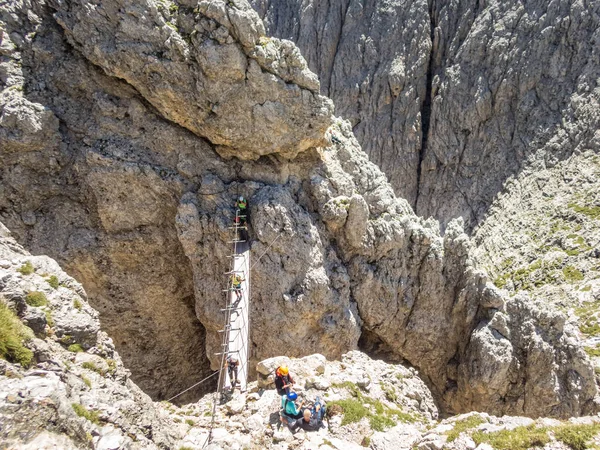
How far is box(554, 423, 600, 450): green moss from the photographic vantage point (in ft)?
35.6

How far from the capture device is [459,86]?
5553cm

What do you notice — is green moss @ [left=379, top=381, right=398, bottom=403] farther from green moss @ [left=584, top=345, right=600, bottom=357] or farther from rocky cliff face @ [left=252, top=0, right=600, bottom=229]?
rocky cliff face @ [left=252, top=0, right=600, bottom=229]

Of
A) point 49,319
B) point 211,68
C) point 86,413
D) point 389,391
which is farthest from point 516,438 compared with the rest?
point 211,68

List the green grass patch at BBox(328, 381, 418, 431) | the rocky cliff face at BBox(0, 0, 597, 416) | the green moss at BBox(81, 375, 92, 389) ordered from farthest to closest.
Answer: the rocky cliff face at BBox(0, 0, 597, 416)
the green grass patch at BBox(328, 381, 418, 431)
the green moss at BBox(81, 375, 92, 389)

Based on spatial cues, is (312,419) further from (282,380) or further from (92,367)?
(92,367)

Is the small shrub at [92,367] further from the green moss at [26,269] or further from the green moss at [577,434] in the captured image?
the green moss at [577,434]

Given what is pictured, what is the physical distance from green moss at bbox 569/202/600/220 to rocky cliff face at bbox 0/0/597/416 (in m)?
19.1

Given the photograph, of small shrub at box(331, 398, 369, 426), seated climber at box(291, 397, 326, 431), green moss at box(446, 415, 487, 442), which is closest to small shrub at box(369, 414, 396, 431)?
small shrub at box(331, 398, 369, 426)

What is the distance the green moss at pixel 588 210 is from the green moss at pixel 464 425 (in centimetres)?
3437

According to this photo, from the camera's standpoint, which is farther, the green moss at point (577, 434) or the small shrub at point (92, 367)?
the green moss at point (577, 434)

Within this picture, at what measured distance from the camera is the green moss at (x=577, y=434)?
10.9m

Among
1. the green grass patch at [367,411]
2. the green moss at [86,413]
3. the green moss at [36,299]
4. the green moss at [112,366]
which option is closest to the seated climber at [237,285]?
the green grass patch at [367,411]

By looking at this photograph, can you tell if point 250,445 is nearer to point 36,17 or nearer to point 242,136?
point 242,136

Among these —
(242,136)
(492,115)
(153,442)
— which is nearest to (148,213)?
(242,136)
